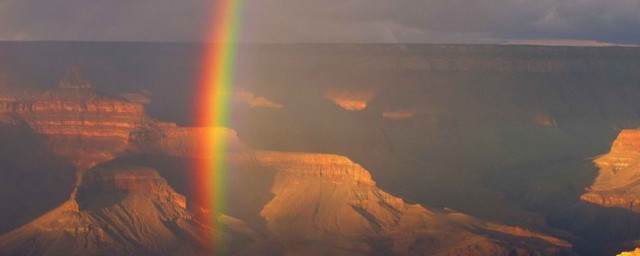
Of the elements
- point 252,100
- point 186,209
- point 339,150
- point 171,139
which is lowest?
point 186,209

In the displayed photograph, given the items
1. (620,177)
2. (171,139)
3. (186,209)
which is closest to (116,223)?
(186,209)

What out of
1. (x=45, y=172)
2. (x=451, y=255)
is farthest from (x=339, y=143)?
(x=451, y=255)

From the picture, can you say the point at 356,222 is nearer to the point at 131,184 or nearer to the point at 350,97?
the point at 131,184

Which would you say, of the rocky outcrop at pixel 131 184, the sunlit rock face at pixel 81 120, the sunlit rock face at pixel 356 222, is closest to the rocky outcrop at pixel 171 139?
the sunlit rock face at pixel 81 120

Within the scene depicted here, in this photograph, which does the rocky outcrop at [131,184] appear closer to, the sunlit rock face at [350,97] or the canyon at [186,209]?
the canyon at [186,209]

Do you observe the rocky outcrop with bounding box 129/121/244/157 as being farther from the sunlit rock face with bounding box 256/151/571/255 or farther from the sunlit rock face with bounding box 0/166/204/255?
the sunlit rock face with bounding box 0/166/204/255

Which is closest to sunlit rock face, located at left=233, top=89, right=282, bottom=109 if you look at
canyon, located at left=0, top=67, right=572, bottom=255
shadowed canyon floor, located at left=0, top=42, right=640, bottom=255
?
shadowed canyon floor, located at left=0, top=42, right=640, bottom=255
